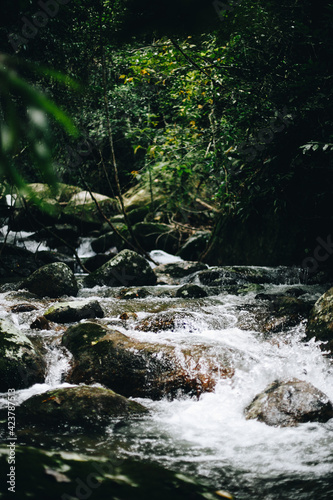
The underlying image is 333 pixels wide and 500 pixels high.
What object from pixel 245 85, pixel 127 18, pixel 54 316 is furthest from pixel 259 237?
pixel 127 18

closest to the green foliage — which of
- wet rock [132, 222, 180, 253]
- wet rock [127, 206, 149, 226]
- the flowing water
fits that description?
the flowing water

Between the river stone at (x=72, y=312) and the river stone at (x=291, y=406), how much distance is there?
300cm

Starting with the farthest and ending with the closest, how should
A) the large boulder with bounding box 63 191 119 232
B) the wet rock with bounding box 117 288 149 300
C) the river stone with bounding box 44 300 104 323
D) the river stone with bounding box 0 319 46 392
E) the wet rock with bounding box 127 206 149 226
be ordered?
the wet rock with bounding box 127 206 149 226 < the large boulder with bounding box 63 191 119 232 < the wet rock with bounding box 117 288 149 300 < the river stone with bounding box 44 300 104 323 < the river stone with bounding box 0 319 46 392

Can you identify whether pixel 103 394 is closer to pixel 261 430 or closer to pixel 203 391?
pixel 203 391

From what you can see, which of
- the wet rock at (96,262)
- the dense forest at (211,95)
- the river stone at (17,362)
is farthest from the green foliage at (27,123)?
the wet rock at (96,262)

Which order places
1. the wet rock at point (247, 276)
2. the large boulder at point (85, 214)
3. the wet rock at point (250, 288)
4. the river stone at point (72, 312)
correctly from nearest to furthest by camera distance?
the river stone at point (72, 312) < the wet rock at point (250, 288) < the wet rock at point (247, 276) < the large boulder at point (85, 214)

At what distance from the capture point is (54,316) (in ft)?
17.5

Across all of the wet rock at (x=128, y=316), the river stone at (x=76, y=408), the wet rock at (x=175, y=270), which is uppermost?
the river stone at (x=76, y=408)

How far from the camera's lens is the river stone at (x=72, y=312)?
5328 millimetres

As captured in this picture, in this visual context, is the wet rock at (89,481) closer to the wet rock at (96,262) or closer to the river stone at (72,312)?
the river stone at (72,312)

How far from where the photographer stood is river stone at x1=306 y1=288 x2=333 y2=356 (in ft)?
14.2

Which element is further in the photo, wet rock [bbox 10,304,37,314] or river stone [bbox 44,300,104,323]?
wet rock [bbox 10,304,37,314]

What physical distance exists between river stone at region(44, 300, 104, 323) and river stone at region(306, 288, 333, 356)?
3.00m

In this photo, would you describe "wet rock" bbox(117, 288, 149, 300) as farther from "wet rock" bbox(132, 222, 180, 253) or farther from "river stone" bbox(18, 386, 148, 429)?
"wet rock" bbox(132, 222, 180, 253)
